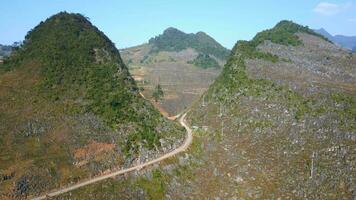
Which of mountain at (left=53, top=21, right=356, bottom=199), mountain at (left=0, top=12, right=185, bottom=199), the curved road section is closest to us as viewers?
the curved road section

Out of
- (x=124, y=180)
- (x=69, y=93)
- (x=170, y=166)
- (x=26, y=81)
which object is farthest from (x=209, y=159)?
(x=26, y=81)

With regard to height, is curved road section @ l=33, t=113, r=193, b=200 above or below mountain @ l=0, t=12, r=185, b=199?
below

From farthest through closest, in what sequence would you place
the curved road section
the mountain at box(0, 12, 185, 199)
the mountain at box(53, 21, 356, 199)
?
the mountain at box(53, 21, 356, 199) → the mountain at box(0, 12, 185, 199) → the curved road section

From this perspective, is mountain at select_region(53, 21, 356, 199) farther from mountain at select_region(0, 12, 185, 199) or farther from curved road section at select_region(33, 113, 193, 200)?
mountain at select_region(0, 12, 185, 199)

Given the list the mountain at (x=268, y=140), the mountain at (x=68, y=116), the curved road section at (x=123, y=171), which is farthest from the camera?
the mountain at (x=268, y=140)

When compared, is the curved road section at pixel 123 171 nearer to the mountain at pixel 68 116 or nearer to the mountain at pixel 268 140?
the mountain at pixel 68 116

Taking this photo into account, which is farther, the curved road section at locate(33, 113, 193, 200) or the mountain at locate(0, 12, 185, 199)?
the mountain at locate(0, 12, 185, 199)

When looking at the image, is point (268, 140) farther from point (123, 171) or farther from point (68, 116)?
point (68, 116)

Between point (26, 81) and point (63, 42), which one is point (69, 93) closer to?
point (26, 81)
